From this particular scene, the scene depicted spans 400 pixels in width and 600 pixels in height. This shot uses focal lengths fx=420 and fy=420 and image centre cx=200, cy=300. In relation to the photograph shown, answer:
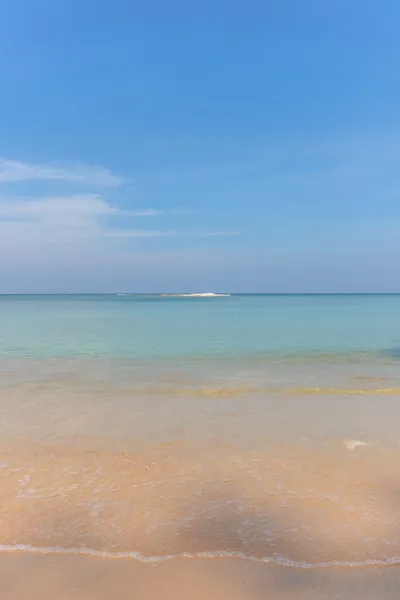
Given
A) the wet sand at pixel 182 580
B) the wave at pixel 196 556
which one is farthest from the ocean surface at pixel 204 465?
the wet sand at pixel 182 580

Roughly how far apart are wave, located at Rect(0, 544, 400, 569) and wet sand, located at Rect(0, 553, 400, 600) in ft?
0.17

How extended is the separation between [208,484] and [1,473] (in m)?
2.58

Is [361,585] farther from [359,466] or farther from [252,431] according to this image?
[252,431]

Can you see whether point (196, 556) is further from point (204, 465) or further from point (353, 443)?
point (353, 443)

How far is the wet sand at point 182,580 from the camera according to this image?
2.98m

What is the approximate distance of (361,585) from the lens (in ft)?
10.1

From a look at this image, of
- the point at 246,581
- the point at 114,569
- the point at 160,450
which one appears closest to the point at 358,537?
the point at 246,581

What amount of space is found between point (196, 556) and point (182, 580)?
32 cm

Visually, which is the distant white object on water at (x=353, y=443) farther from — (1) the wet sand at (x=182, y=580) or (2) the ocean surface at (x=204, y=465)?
(1) the wet sand at (x=182, y=580)

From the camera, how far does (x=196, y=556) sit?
3439 millimetres

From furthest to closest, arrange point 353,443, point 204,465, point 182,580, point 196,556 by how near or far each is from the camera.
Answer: point 353,443 → point 204,465 → point 196,556 → point 182,580

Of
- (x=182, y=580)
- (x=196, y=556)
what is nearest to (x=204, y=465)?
(x=196, y=556)

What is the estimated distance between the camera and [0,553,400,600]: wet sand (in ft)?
9.77

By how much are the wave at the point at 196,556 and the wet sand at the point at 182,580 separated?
0.17ft
